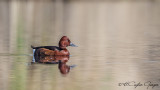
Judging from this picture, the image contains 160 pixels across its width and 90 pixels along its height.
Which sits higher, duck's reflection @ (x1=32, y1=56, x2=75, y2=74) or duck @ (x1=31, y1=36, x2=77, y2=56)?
duck @ (x1=31, y1=36, x2=77, y2=56)

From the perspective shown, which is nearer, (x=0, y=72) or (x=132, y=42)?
(x=0, y=72)

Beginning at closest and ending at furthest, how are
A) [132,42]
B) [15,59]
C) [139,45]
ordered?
[15,59]
[139,45]
[132,42]

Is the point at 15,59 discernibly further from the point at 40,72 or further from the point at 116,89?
the point at 116,89

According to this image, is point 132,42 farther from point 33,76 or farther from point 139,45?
point 33,76

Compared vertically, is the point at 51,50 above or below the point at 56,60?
above

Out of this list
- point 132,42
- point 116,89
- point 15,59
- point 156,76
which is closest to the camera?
point 116,89

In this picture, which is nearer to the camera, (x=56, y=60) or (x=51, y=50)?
(x=56, y=60)

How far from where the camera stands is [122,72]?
9562 mm

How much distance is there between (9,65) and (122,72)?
226 cm

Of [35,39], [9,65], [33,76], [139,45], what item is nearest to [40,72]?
[33,76]

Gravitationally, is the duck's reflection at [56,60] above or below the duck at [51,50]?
below

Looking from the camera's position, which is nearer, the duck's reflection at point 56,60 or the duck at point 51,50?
the duck's reflection at point 56,60

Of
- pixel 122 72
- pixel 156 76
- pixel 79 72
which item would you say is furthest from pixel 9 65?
pixel 156 76

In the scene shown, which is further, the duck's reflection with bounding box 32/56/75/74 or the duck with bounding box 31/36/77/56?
the duck with bounding box 31/36/77/56
